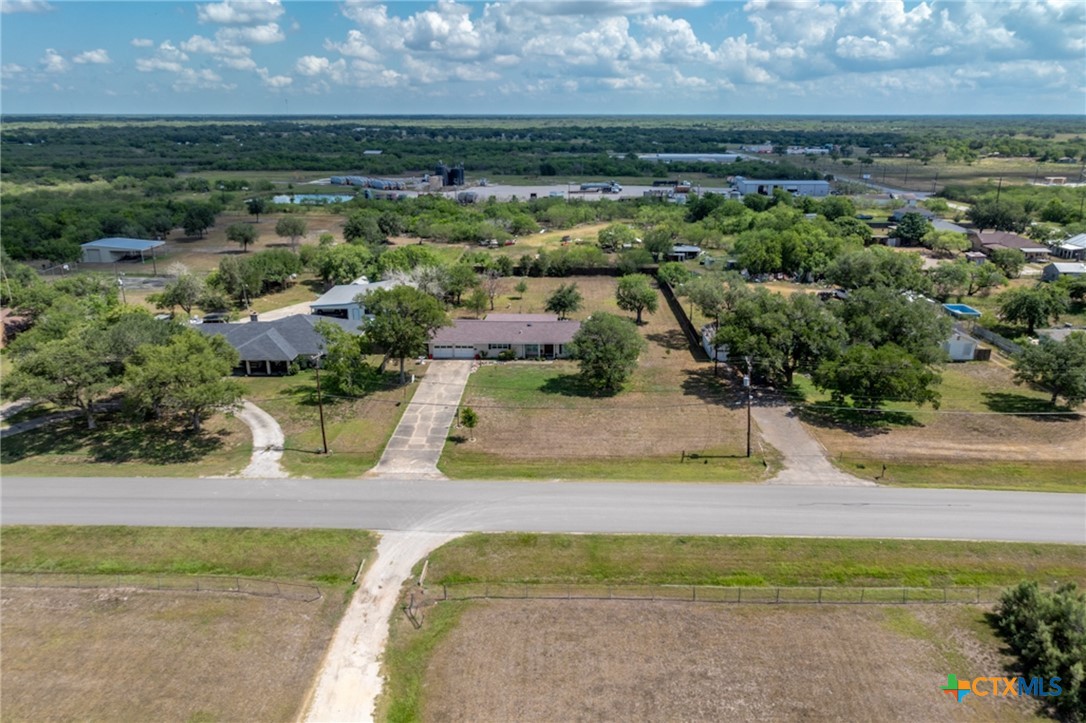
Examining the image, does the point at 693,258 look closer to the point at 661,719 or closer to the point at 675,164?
the point at 661,719

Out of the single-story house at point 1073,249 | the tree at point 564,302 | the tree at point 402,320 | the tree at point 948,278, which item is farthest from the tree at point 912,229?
the tree at point 402,320

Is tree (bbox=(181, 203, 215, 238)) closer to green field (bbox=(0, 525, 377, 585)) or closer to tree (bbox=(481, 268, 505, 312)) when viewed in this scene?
tree (bbox=(481, 268, 505, 312))

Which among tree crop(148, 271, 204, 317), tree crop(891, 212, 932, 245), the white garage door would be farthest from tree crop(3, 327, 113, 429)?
tree crop(891, 212, 932, 245)

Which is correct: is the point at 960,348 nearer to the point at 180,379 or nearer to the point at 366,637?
the point at 366,637

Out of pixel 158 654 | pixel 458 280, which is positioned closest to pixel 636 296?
pixel 458 280

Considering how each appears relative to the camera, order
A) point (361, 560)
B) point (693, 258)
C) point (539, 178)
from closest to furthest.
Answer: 1. point (361, 560)
2. point (693, 258)
3. point (539, 178)

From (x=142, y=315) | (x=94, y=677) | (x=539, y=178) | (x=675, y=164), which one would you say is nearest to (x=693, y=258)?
(x=142, y=315)

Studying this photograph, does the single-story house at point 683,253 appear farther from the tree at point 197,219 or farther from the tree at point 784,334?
the tree at point 197,219
